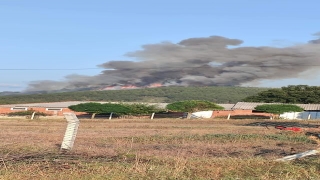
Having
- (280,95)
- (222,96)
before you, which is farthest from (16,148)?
(222,96)

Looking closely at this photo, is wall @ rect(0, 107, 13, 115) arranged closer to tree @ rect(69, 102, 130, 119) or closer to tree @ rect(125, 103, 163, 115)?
tree @ rect(69, 102, 130, 119)

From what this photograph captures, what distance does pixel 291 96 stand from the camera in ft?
329

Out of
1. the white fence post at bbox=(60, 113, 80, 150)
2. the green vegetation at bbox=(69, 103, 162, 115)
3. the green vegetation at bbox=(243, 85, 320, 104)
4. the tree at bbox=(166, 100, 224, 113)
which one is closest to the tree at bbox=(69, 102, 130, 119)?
the green vegetation at bbox=(69, 103, 162, 115)

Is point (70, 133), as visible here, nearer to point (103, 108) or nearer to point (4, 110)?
point (103, 108)

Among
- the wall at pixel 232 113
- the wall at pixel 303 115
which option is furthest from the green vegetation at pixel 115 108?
the wall at pixel 303 115

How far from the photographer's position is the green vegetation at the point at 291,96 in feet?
322

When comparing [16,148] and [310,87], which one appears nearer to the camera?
[16,148]

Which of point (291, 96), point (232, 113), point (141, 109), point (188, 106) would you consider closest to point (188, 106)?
point (188, 106)

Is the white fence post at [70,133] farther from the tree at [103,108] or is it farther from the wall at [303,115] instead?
the wall at [303,115]

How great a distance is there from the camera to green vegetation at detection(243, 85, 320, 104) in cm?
9800

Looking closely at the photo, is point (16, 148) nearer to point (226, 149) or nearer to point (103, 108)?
point (226, 149)

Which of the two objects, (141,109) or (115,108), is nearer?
(115,108)

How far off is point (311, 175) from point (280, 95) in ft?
315

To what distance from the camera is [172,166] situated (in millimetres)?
9234
